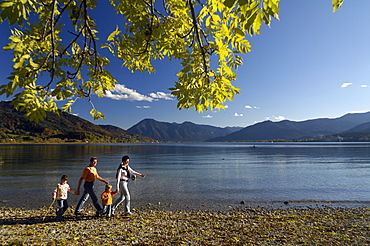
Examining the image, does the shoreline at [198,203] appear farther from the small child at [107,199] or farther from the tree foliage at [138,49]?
the tree foliage at [138,49]

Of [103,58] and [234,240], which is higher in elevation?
[103,58]

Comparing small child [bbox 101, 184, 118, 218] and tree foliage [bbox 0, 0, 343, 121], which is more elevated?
tree foliage [bbox 0, 0, 343, 121]

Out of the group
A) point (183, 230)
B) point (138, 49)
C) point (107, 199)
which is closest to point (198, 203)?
point (183, 230)

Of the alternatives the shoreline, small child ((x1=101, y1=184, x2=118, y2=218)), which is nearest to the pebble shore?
small child ((x1=101, y1=184, x2=118, y2=218))

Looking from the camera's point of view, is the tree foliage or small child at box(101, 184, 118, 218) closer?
the tree foliage

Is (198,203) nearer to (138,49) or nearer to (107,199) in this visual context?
(107,199)

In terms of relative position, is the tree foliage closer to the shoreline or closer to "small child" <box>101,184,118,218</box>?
"small child" <box>101,184,118,218</box>

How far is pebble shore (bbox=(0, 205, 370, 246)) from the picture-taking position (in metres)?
9.24

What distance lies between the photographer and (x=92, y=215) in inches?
518

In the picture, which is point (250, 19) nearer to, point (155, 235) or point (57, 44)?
point (57, 44)

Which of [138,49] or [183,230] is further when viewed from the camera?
[183,230]

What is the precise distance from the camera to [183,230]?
10.9 meters

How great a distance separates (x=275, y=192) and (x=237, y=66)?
23734 millimetres

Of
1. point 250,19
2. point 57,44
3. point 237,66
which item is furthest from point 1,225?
point 250,19
